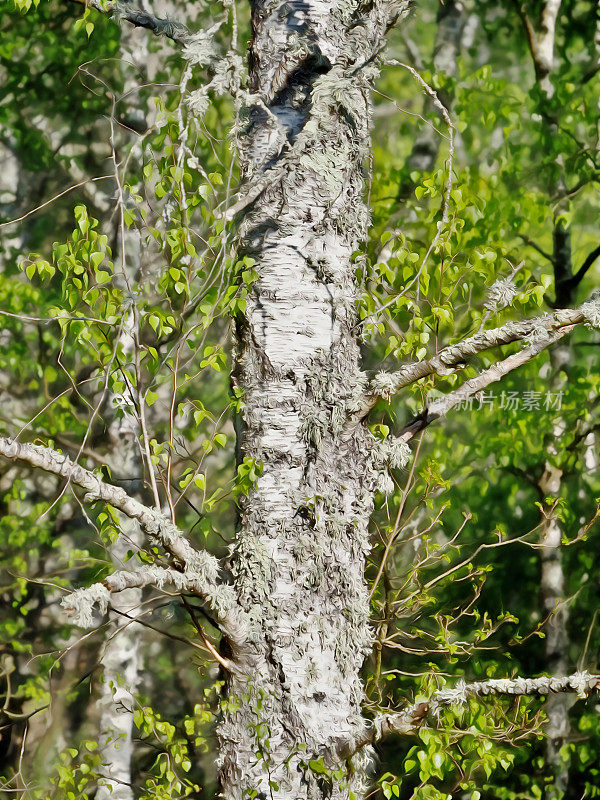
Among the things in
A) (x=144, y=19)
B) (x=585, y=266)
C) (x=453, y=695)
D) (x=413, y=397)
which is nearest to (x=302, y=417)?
(x=453, y=695)

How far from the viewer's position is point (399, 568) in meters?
4.84

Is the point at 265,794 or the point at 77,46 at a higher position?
the point at 77,46

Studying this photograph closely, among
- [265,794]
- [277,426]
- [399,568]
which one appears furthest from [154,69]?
[265,794]

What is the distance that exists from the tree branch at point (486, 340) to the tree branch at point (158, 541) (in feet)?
2.09

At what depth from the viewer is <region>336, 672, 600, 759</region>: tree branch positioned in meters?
2.09

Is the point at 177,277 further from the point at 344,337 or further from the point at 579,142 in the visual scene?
the point at 579,142

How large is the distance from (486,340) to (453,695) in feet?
3.20

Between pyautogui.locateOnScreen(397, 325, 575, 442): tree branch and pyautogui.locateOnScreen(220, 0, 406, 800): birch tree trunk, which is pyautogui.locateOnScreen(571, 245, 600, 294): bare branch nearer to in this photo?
pyautogui.locateOnScreen(397, 325, 575, 442): tree branch

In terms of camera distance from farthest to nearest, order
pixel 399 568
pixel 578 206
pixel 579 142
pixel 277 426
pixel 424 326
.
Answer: pixel 578 206
pixel 579 142
pixel 399 568
pixel 424 326
pixel 277 426

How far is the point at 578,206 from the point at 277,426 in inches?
172

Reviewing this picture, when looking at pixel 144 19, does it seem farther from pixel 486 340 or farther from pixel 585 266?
pixel 585 266

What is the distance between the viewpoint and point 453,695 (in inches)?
82.4

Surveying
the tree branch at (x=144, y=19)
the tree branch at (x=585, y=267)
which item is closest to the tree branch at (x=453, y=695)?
the tree branch at (x=144, y=19)

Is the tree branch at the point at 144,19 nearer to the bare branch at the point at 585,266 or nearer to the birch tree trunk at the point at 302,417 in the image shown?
the birch tree trunk at the point at 302,417
